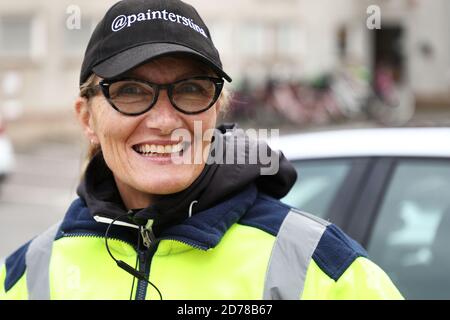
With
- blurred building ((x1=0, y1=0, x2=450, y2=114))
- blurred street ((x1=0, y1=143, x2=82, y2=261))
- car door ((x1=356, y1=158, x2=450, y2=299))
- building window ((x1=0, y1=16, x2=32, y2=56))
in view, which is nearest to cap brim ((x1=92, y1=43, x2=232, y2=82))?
car door ((x1=356, y1=158, x2=450, y2=299))

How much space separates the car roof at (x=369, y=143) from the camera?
A: 2883 mm

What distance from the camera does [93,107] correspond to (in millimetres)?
1862

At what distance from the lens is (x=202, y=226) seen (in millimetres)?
1778

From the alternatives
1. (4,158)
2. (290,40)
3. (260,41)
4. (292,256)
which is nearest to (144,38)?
(292,256)

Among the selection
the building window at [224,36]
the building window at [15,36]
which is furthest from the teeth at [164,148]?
the building window at [224,36]

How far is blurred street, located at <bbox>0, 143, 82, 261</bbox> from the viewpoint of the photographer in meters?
8.73

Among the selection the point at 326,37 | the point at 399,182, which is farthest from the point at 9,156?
the point at 326,37

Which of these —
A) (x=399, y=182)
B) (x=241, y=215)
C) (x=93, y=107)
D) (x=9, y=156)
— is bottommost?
(x=9, y=156)

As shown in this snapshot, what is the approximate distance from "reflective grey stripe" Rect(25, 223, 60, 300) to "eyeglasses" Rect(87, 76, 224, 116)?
41 centimetres

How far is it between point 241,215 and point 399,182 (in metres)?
1.26

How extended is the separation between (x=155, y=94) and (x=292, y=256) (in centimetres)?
45

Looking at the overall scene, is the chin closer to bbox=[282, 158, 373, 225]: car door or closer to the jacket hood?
the jacket hood

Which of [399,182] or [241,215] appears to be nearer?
[241,215]
